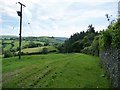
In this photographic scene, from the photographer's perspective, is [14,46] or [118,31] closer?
[118,31]

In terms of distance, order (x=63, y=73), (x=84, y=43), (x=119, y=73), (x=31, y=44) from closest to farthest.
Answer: (x=119, y=73) < (x=63, y=73) < (x=84, y=43) < (x=31, y=44)

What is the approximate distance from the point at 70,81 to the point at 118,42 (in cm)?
530

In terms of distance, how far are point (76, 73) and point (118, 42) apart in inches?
316

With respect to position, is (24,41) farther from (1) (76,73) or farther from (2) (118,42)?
(2) (118,42)

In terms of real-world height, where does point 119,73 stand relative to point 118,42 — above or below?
A: below

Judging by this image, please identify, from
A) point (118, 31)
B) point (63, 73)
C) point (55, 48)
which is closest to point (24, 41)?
point (55, 48)

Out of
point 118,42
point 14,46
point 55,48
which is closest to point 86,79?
point 118,42

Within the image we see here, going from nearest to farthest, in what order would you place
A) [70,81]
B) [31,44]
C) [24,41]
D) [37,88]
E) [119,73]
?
1. [119,73]
2. [37,88]
3. [70,81]
4. [31,44]
5. [24,41]

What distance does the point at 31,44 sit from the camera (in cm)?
9362

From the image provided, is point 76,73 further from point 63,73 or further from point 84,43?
point 84,43

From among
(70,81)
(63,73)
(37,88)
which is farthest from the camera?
(63,73)

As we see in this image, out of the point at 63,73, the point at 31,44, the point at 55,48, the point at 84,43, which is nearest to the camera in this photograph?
the point at 63,73

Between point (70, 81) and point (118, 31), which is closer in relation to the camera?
point (118, 31)

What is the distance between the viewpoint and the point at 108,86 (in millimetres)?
15281
